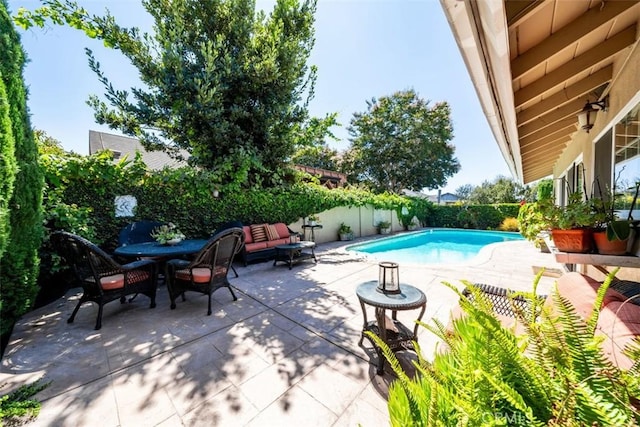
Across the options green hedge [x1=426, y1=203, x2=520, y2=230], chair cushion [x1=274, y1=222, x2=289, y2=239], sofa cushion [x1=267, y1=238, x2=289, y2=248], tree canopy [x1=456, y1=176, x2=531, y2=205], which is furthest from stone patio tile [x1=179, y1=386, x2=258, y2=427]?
tree canopy [x1=456, y1=176, x2=531, y2=205]

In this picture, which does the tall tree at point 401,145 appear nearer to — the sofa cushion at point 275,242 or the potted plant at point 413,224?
the potted plant at point 413,224

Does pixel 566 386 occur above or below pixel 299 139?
below

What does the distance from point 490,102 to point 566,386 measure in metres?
2.64

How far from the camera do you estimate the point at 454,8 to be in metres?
1.38

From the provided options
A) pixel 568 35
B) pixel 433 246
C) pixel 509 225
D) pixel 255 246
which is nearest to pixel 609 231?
pixel 568 35

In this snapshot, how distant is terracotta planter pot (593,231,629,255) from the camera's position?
7.02ft

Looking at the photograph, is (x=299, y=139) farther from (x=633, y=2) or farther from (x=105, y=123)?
(x=633, y=2)

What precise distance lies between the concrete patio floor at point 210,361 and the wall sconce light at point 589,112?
8.88 feet

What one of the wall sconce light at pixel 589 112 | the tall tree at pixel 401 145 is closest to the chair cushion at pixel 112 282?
the wall sconce light at pixel 589 112

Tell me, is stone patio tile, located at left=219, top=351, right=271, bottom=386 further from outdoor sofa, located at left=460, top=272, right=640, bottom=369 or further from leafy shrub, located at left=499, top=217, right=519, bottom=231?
leafy shrub, located at left=499, top=217, right=519, bottom=231

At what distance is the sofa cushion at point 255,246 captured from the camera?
21.0ft

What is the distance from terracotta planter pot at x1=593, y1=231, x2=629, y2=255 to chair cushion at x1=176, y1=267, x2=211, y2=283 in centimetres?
439

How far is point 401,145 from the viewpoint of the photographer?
20.6 metres

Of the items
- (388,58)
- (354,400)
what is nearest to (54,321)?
(354,400)
